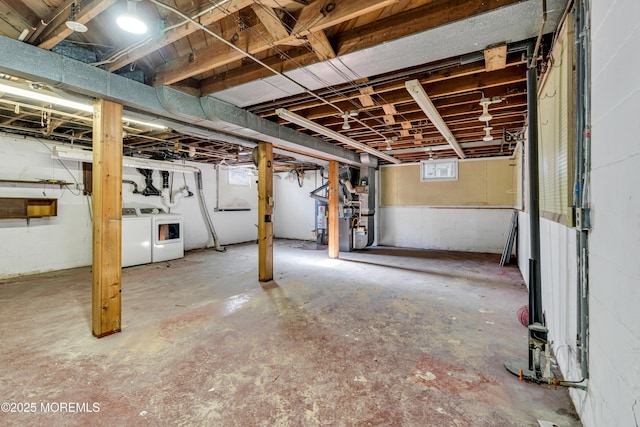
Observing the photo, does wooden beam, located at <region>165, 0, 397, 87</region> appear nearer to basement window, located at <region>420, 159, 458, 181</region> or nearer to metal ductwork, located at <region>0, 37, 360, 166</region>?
metal ductwork, located at <region>0, 37, 360, 166</region>

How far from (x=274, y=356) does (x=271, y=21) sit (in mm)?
2422

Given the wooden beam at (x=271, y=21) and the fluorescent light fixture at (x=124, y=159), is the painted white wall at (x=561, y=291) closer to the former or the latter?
the wooden beam at (x=271, y=21)

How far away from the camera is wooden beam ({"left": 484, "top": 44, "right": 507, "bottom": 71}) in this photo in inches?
80.2

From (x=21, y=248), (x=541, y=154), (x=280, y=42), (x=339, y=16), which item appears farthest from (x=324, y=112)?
(x=21, y=248)

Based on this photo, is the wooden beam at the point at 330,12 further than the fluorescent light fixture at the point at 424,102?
No

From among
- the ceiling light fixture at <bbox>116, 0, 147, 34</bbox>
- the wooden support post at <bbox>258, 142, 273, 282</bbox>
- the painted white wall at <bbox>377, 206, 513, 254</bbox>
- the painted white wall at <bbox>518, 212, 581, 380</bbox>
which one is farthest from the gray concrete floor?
the painted white wall at <bbox>377, 206, 513, 254</bbox>

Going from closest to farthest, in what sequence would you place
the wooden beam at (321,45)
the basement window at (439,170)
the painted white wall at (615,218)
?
1. the painted white wall at (615,218)
2. the wooden beam at (321,45)
3. the basement window at (439,170)

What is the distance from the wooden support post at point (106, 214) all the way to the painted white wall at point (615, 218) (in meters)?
3.30

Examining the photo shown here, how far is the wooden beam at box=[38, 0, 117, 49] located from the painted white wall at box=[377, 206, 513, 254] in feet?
23.1

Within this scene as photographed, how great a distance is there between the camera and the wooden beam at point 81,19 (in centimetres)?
169

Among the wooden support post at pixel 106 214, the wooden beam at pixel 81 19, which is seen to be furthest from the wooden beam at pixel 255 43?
the wooden beam at pixel 81 19

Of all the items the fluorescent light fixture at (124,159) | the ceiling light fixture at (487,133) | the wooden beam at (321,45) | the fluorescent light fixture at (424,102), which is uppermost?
the wooden beam at (321,45)

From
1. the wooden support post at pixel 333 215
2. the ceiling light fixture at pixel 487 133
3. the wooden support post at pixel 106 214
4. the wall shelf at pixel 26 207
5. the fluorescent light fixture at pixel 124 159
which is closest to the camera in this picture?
the wooden support post at pixel 106 214

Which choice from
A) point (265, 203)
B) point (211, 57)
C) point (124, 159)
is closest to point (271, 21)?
point (211, 57)
